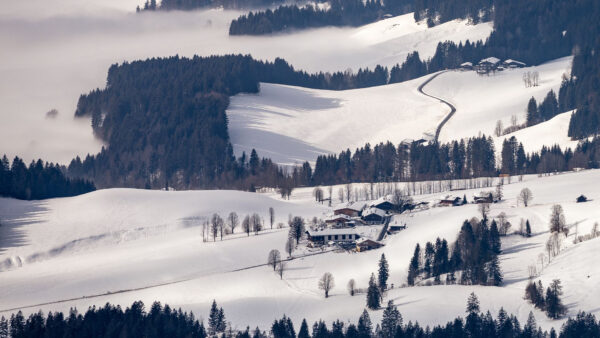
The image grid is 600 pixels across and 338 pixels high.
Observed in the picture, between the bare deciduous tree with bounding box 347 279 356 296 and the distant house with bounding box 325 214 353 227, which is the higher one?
the distant house with bounding box 325 214 353 227

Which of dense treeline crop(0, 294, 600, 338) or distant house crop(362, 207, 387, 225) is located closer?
dense treeline crop(0, 294, 600, 338)

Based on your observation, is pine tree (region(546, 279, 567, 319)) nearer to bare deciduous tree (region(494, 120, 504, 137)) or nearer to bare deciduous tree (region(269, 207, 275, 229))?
bare deciduous tree (region(269, 207, 275, 229))

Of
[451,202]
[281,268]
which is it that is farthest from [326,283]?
[451,202]

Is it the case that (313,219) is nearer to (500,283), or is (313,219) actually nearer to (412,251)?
(412,251)

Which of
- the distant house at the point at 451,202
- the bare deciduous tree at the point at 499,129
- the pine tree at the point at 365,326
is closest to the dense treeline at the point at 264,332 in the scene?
the pine tree at the point at 365,326

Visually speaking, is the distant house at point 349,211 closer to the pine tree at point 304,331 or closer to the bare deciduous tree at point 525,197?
the bare deciduous tree at point 525,197

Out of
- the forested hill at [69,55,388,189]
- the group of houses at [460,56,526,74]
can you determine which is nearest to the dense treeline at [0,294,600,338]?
the forested hill at [69,55,388,189]
